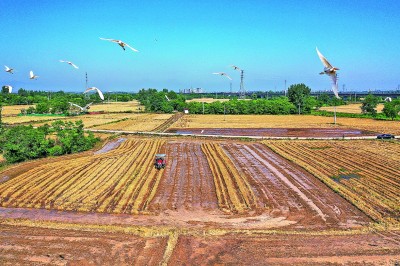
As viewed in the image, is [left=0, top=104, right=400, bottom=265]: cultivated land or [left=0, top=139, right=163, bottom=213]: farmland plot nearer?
[left=0, top=104, right=400, bottom=265]: cultivated land

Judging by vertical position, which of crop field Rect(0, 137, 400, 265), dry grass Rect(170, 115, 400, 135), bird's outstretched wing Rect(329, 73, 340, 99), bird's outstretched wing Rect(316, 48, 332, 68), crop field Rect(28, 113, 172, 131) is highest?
bird's outstretched wing Rect(316, 48, 332, 68)

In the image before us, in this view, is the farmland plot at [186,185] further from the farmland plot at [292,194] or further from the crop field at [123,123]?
the crop field at [123,123]

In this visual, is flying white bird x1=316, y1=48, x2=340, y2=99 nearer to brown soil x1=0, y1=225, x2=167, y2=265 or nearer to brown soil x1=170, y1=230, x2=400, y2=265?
brown soil x1=170, y1=230, x2=400, y2=265

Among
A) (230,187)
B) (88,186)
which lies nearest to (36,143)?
(88,186)

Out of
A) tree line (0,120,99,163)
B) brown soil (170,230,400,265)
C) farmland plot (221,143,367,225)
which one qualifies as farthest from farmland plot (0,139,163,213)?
farmland plot (221,143,367,225)

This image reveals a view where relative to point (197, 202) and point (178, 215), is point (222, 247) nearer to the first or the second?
point (178, 215)

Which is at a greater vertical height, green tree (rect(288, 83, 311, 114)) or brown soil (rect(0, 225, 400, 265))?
green tree (rect(288, 83, 311, 114))

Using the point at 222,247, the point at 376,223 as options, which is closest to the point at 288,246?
the point at 222,247

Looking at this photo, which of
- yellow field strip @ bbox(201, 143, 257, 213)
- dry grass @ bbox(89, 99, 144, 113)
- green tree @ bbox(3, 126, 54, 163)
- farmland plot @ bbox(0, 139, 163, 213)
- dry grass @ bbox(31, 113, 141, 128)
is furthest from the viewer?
dry grass @ bbox(89, 99, 144, 113)
